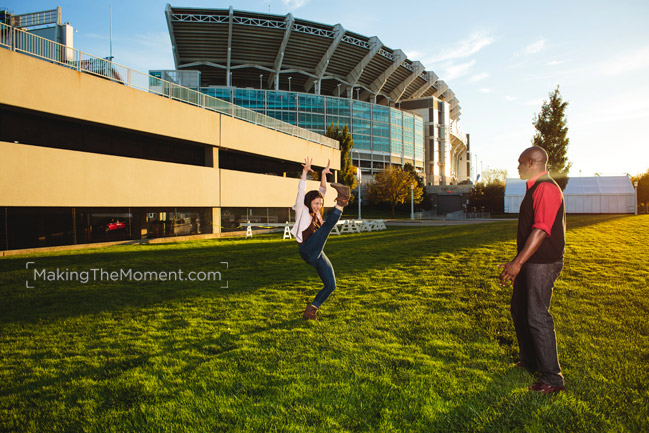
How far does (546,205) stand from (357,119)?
76.0 m

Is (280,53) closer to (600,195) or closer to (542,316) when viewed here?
(600,195)

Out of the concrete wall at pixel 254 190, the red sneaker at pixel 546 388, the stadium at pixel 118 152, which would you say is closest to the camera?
the red sneaker at pixel 546 388

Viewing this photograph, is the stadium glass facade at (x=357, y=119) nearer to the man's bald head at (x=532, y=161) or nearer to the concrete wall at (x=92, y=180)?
the concrete wall at (x=92, y=180)

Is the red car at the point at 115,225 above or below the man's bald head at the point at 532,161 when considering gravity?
below

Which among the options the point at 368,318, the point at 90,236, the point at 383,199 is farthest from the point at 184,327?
the point at 383,199

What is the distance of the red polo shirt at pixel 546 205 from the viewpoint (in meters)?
3.19

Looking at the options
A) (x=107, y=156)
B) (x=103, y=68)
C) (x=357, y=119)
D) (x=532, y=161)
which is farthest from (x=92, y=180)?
(x=357, y=119)

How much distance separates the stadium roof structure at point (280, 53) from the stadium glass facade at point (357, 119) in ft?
9.72

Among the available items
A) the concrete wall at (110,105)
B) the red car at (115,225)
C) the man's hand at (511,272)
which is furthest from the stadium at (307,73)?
the man's hand at (511,272)

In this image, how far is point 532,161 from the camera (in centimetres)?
351

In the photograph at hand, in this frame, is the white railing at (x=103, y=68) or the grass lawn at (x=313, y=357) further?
the white railing at (x=103, y=68)

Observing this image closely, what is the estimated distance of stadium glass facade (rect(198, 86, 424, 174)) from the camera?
66688 mm

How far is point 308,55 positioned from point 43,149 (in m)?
60.3

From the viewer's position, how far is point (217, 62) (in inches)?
2660
